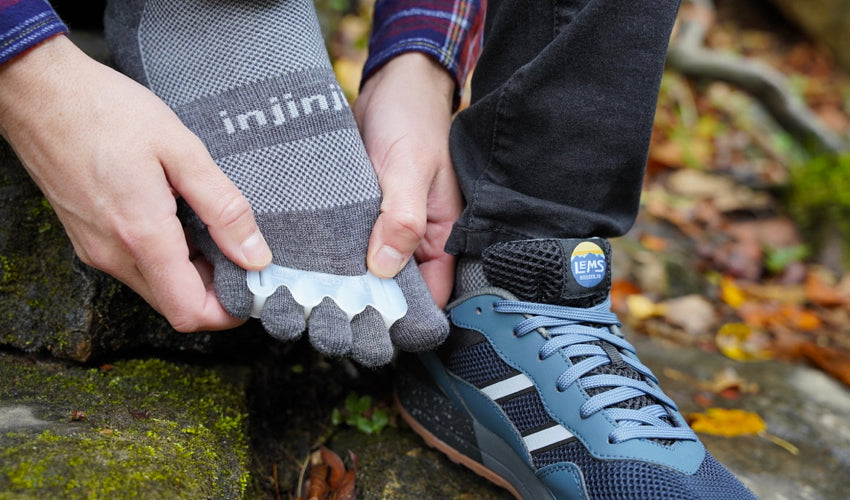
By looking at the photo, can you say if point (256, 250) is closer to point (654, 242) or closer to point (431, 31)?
point (431, 31)

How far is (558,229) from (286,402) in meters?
0.73

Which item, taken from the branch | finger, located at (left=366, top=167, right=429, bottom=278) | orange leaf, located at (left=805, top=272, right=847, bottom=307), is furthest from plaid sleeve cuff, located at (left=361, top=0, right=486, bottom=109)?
the branch

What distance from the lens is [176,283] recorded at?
1048mm

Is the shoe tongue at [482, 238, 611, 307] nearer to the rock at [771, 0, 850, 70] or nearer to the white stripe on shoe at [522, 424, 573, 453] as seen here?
the white stripe on shoe at [522, 424, 573, 453]

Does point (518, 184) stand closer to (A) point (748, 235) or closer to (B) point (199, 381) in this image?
(B) point (199, 381)

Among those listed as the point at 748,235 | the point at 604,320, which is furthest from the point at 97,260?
the point at 748,235

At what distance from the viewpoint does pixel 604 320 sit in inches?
50.2

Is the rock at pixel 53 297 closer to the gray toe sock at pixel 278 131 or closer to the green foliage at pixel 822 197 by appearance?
the gray toe sock at pixel 278 131

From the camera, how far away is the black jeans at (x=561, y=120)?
1.18 m

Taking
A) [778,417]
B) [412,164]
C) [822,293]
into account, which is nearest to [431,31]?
[412,164]

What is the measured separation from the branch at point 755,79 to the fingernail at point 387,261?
3.68 metres

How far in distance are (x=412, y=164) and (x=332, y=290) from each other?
32cm

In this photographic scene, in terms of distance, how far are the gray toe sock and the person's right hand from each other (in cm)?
10

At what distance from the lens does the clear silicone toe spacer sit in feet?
3.68
